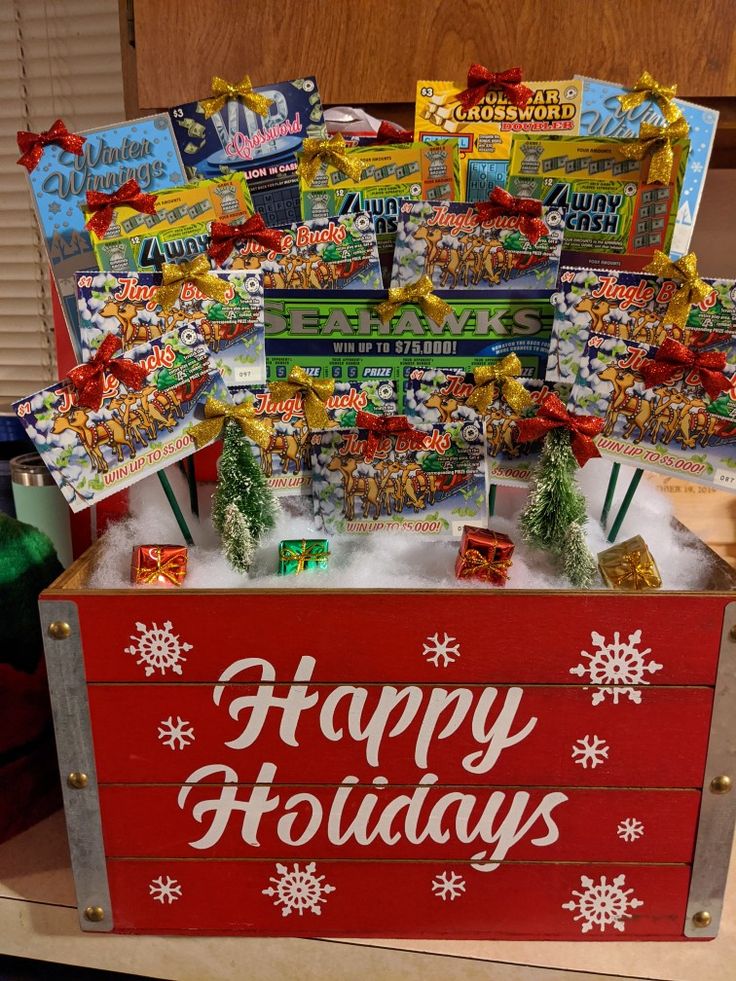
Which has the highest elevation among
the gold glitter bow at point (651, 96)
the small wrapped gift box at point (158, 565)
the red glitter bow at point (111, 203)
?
the gold glitter bow at point (651, 96)

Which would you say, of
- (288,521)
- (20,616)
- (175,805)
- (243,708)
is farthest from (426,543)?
(20,616)

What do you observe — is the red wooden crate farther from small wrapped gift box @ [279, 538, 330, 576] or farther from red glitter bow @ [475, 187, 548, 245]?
red glitter bow @ [475, 187, 548, 245]

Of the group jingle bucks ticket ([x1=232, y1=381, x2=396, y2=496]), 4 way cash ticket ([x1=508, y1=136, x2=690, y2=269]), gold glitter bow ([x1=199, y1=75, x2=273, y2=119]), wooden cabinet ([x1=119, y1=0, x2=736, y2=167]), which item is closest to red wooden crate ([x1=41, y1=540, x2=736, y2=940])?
jingle bucks ticket ([x1=232, y1=381, x2=396, y2=496])

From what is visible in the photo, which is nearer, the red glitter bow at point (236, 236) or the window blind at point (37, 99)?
the red glitter bow at point (236, 236)

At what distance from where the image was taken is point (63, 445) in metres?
0.77

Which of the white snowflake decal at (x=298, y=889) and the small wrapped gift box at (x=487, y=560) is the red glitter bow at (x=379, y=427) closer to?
the small wrapped gift box at (x=487, y=560)

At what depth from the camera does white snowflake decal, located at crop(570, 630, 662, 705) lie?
72cm

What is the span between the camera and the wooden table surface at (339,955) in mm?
771

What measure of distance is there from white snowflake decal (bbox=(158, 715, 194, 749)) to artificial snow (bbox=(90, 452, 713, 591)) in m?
0.14

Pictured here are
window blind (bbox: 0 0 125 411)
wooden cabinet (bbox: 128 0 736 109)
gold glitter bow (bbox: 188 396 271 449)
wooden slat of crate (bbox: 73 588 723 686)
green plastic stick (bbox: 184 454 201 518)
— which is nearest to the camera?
wooden slat of crate (bbox: 73 588 723 686)

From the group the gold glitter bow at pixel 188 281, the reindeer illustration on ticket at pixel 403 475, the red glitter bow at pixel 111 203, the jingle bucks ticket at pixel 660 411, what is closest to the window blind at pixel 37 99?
the red glitter bow at pixel 111 203

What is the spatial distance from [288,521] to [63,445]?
0.27m

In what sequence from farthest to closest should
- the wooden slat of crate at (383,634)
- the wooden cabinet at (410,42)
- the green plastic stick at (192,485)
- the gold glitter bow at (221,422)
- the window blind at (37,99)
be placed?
the window blind at (37,99), the wooden cabinet at (410,42), the green plastic stick at (192,485), the gold glitter bow at (221,422), the wooden slat of crate at (383,634)

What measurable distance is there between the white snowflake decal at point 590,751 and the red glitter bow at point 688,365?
371 millimetres
